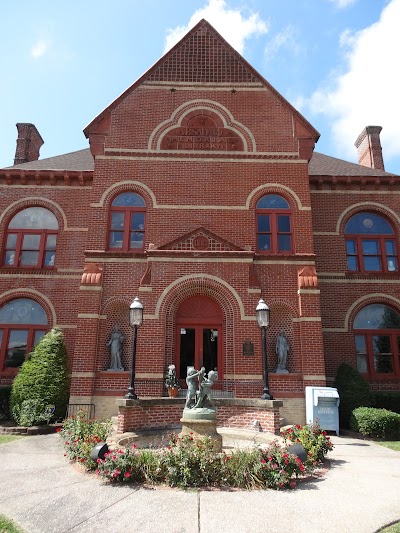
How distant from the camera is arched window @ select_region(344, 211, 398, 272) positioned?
17.9 meters

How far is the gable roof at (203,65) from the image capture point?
18.1 m

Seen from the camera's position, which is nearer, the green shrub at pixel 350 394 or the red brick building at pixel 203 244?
the green shrub at pixel 350 394

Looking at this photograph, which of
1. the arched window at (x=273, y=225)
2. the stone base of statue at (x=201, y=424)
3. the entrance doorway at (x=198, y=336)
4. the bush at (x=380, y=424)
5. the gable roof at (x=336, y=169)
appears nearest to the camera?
the stone base of statue at (x=201, y=424)

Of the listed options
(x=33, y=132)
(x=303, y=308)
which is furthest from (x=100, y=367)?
(x=33, y=132)

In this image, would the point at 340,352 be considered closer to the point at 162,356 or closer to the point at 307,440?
the point at 162,356

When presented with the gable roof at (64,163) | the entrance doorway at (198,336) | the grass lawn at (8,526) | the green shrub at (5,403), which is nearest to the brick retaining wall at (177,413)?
the entrance doorway at (198,336)

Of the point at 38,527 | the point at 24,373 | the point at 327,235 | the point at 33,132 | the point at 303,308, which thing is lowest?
the point at 38,527

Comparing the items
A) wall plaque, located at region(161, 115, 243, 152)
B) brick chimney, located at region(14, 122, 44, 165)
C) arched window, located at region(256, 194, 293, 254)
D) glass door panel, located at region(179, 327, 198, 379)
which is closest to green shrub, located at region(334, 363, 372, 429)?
arched window, located at region(256, 194, 293, 254)

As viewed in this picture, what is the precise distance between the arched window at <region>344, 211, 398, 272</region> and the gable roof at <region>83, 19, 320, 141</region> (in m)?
6.63

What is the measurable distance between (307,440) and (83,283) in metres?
9.67

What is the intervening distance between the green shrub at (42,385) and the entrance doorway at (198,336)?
4.06 metres

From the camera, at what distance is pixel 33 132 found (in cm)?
2306

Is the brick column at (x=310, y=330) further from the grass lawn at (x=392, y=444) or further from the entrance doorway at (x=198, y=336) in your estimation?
the entrance doorway at (x=198, y=336)

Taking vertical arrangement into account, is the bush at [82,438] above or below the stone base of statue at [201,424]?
below
